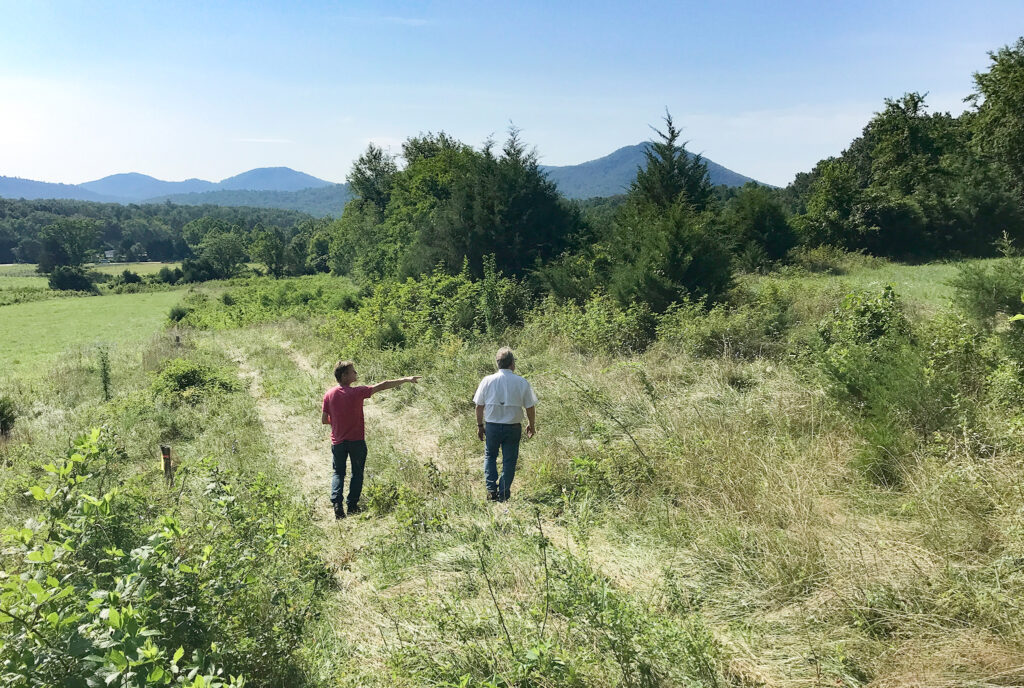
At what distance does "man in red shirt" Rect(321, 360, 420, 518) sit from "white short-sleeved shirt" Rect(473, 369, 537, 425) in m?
1.28

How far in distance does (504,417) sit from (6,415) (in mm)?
12574

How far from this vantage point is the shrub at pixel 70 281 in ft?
225

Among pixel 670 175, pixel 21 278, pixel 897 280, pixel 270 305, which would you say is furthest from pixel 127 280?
pixel 897 280

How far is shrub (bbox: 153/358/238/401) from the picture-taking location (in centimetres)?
1328

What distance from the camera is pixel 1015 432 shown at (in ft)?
16.9

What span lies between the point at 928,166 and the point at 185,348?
42.3 metres

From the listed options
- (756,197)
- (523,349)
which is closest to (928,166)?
(756,197)

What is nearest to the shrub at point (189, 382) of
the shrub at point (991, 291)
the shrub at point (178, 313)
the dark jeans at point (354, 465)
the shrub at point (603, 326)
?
the shrub at point (603, 326)

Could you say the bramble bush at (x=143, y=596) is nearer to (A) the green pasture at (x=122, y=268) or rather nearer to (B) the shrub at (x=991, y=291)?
(B) the shrub at (x=991, y=291)

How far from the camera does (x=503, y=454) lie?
633 cm

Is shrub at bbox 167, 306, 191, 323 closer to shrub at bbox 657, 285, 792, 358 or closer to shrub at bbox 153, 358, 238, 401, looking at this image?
shrub at bbox 153, 358, 238, 401

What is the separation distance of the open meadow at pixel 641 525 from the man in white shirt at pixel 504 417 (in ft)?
0.89

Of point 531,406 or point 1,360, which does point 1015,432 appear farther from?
point 1,360

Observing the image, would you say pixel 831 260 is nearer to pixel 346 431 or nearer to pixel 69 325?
pixel 346 431
